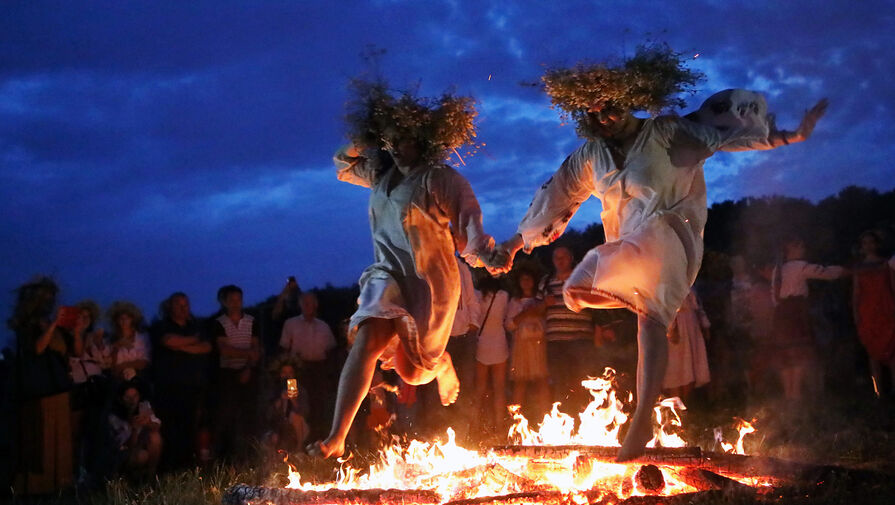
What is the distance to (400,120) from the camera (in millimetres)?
6039

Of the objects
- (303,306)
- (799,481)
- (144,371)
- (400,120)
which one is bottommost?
(799,481)

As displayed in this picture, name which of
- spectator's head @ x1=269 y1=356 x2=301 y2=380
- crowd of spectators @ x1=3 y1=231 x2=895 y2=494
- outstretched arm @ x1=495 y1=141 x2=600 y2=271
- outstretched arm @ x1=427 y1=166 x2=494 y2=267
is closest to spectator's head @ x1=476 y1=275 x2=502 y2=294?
crowd of spectators @ x1=3 y1=231 x2=895 y2=494

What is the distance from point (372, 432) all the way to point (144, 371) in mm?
2248

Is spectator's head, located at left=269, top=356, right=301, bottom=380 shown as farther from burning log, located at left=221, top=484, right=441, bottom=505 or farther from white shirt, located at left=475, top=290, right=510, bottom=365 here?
burning log, located at left=221, top=484, right=441, bottom=505

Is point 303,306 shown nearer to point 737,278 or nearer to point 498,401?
point 498,401

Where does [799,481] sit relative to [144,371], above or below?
below

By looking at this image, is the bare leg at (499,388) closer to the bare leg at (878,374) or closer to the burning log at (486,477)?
the bare leg at (878,374)

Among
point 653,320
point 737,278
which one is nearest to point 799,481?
point 653,320

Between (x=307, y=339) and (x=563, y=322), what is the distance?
2.63 meters

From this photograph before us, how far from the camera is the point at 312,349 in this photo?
963 cm

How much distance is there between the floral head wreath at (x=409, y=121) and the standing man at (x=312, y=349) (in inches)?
Answer: 150

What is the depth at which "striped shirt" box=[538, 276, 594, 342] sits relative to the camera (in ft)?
30.9

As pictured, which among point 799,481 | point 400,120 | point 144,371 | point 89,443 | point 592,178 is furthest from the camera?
point 144,371

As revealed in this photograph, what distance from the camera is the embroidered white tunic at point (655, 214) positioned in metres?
5.75
